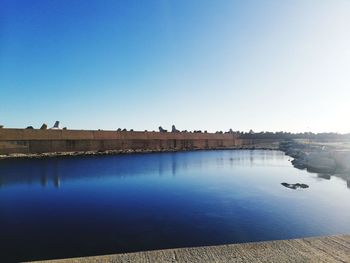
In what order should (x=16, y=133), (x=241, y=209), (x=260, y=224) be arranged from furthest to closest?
(x=16, y=133)
(x=241, y=209)
(x=260, y=224)

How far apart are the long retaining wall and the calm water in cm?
1852

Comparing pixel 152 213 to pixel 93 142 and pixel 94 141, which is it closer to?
pixel 93 142

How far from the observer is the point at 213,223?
34.8ft

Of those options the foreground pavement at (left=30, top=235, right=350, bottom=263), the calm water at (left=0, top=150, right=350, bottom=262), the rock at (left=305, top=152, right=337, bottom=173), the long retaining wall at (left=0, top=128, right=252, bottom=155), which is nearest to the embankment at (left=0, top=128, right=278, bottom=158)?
the long retaining wall at (left=0, top=128, right=252, bottom=155)

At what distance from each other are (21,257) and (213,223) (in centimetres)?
607

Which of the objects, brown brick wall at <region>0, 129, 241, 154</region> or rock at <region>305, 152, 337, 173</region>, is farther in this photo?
brown brick wall at <region>0, 129, 241, 154</region>

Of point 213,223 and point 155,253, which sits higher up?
point 155,253

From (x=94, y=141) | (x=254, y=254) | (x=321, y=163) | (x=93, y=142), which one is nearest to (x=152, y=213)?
(x=254, y=254)

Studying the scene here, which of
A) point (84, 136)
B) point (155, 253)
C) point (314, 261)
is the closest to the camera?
point (314, 261)

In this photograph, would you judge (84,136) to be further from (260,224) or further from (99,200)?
(260,224)

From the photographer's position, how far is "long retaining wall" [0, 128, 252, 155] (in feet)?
126

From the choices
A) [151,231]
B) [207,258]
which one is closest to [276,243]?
[207,258]

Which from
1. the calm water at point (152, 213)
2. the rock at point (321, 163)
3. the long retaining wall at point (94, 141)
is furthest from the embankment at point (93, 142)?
the rock at point (321, 163)

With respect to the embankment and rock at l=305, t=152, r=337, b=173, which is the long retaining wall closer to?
the embankment
